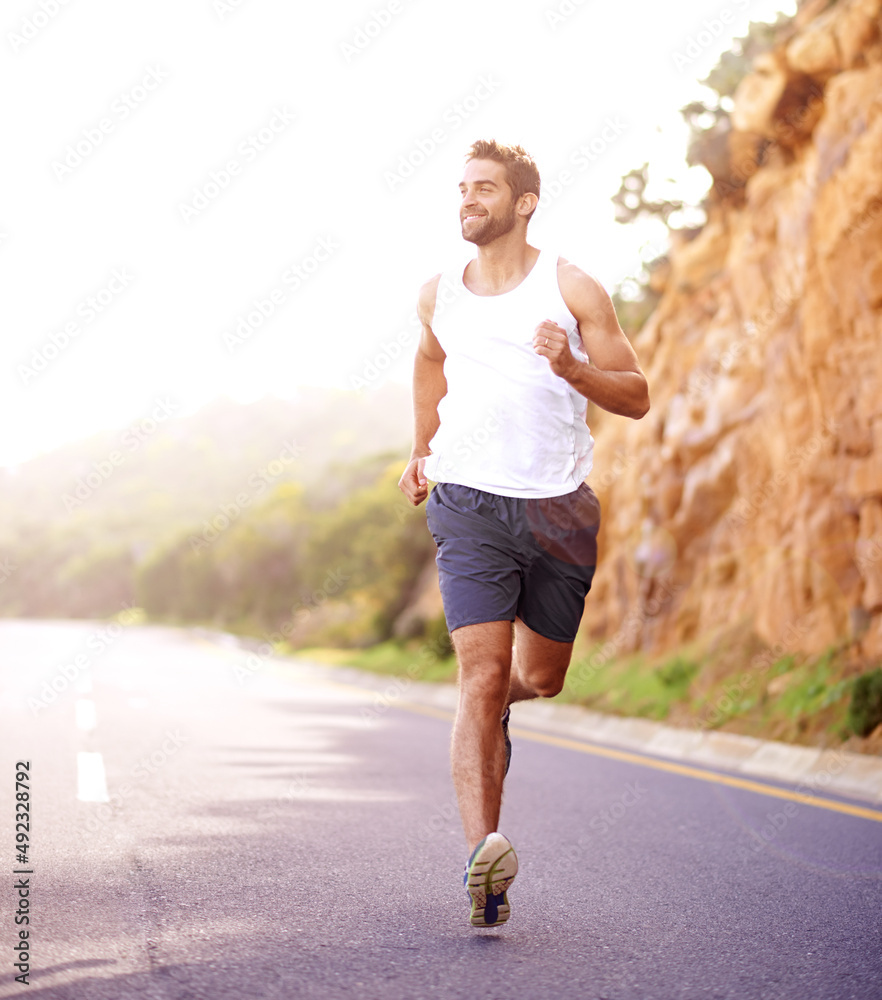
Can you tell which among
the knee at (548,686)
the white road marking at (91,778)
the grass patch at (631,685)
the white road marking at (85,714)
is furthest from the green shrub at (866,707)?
the knee at (548,686)

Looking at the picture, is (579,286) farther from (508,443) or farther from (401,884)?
(401,884)

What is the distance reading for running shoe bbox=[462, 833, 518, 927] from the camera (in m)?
3.83

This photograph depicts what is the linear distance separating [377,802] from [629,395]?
363cm

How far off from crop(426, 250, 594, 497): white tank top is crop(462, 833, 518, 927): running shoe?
1.14m

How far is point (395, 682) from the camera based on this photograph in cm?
2678

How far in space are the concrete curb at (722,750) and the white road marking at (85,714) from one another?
3.82 meters

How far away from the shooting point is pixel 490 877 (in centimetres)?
384

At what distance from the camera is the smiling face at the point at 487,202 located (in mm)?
4359

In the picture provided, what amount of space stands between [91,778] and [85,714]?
570 cm

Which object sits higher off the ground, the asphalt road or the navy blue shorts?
the navy blue shorts

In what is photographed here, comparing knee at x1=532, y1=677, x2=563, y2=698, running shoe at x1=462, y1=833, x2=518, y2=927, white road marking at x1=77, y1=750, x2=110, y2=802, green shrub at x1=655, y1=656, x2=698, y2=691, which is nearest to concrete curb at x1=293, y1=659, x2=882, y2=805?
green shrub at x1=655, y1=656, x2=698, y2=691

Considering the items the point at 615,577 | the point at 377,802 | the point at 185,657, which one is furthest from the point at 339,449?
the point at 377,802

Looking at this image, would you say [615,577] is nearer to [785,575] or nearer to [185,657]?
[785,575]

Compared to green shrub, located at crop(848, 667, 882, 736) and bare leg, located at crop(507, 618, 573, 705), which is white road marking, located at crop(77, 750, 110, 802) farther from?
green shrub, located at crop(848, 667, 882, 736)
